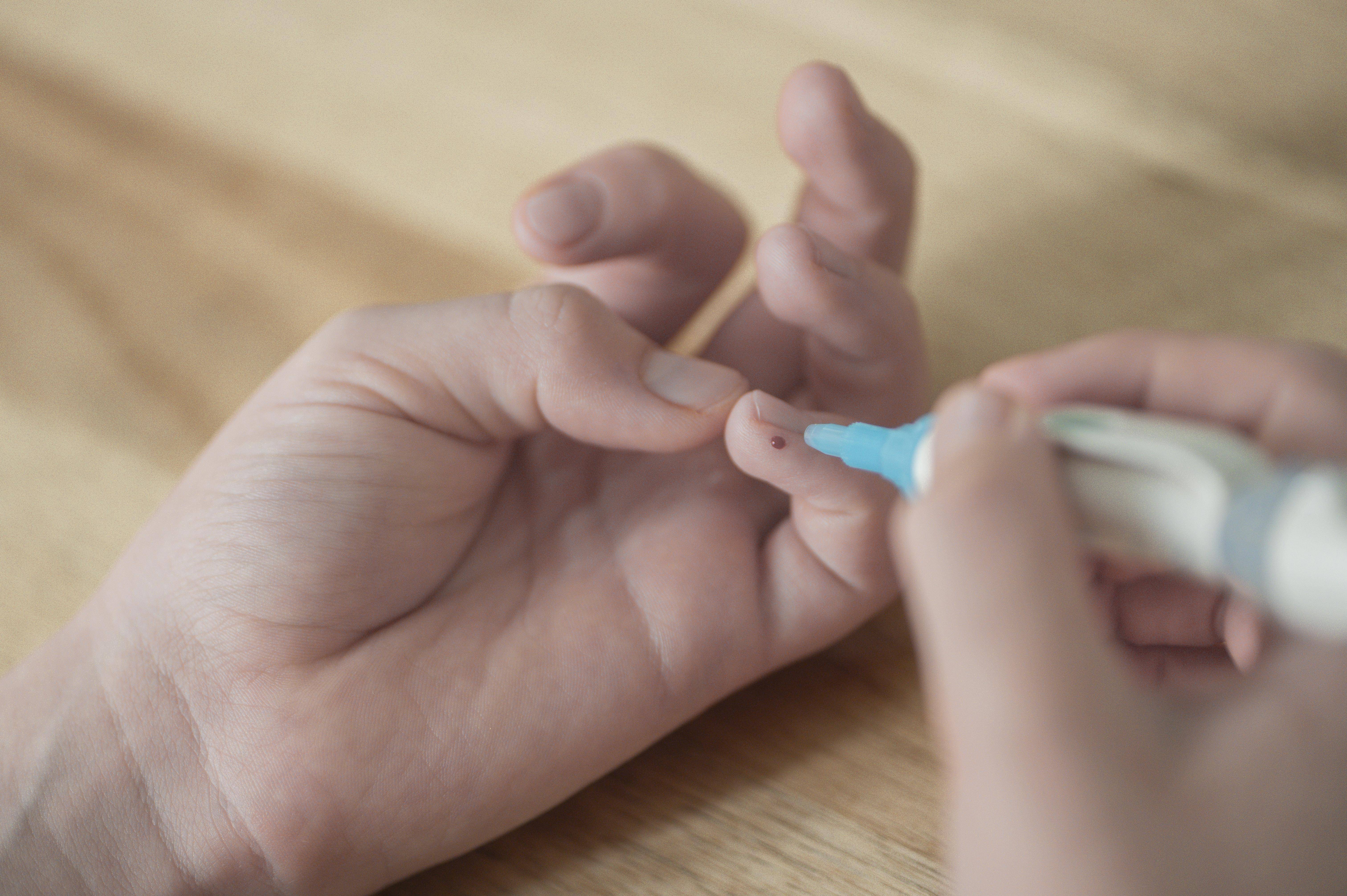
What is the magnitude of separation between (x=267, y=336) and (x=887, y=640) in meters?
0.43

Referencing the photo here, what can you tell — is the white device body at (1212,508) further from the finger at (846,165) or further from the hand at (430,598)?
the finger at (846,165)

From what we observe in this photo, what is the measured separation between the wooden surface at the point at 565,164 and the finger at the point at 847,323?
117 millimetres

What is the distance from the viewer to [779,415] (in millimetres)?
432

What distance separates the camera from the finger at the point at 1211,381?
316 millimetres

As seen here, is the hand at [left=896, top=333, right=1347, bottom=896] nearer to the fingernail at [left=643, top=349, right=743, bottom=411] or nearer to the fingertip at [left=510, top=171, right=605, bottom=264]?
the fingernail at [left=643, top=349, right=743, bottom=411]

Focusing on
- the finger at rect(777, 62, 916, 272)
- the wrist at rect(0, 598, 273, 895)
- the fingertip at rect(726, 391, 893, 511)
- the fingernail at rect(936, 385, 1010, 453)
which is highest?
the finger at rect(777, 62, 916, 272)

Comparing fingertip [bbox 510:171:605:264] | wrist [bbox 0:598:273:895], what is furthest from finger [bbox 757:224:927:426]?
wrist [bbox 0:598:273:895]

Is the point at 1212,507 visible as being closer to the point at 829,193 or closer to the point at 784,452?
the point at 784,452

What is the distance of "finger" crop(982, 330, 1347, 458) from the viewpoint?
1.04 feet

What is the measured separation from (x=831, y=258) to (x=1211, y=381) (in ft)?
0.61

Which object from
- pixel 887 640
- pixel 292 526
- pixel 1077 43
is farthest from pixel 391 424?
pixel 1077 43

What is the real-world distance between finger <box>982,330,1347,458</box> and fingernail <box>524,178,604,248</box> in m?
0.26

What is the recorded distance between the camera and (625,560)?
0.52 metres

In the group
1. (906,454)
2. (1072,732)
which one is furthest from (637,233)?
(1072,732)
